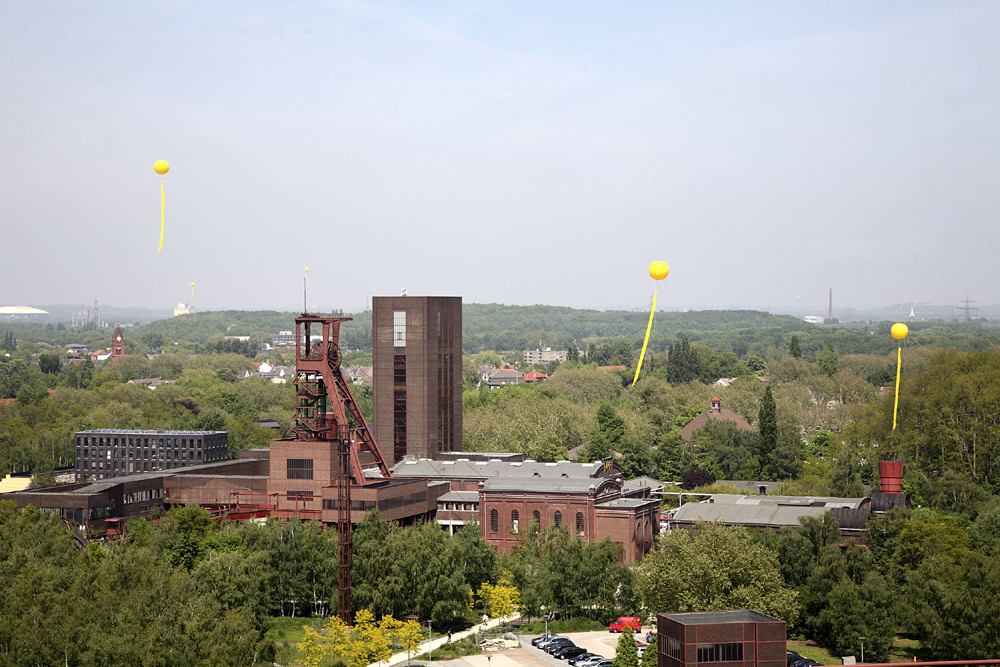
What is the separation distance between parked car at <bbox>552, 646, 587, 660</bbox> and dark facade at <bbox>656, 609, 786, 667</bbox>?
13.3m

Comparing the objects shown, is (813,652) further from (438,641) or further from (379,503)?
(379,503)

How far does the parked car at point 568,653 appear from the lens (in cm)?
5997

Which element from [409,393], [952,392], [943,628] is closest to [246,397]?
[409,393]

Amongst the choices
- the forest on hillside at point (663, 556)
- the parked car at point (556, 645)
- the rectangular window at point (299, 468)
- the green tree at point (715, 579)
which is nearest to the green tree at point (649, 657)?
the green tree at point (715, 579)

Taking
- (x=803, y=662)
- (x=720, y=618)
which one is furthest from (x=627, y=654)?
(x=803, y=662)

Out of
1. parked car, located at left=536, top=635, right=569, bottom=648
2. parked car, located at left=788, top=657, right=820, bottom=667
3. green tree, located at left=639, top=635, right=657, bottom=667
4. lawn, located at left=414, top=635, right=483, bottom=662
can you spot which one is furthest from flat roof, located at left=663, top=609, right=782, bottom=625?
lawn, located at left=414, top=635, right=483, bottom=662

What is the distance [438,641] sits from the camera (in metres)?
64.6

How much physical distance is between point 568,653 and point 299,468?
29724 millimetres

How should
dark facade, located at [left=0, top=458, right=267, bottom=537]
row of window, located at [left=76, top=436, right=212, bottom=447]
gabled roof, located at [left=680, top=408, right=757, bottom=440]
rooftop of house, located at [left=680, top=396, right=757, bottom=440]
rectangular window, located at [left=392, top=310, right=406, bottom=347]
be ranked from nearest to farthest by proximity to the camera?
dark facade, located at [left=0, top=458, right=267, bottom=537]
rectangular window, located at [left=392, top=310, right=406, bottom=347]
row of window, located at [left=76, top=436, right=212, bottom=447]
gabled roof, located at [left=680, top=408, right=757, bottom=440]
rooftop of house, located at [left=680, top=396, right=757, bottom=440]

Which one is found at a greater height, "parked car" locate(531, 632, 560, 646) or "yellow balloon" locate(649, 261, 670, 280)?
"yellow balloon" locate(649, 261, 670, 280)

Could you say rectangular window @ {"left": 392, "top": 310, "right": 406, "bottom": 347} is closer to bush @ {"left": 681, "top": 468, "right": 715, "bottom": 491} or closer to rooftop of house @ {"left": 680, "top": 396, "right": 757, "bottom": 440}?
bush @ {"left": 681, "top": 468, "right": 715, "bottom": 491}

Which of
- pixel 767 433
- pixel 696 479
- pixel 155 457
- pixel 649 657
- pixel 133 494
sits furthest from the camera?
pixel 767 433

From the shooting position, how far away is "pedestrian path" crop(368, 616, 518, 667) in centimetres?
5997

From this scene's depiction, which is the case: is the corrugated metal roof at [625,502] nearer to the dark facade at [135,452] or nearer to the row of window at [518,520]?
the row of window at [518,520]
